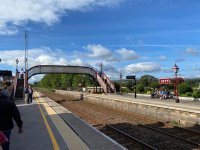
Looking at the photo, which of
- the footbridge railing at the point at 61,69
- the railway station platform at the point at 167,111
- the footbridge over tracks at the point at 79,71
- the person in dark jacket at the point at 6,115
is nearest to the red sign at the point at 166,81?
the footbridge over tracks at the point at 79,71

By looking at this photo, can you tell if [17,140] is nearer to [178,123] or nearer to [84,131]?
[84,131]

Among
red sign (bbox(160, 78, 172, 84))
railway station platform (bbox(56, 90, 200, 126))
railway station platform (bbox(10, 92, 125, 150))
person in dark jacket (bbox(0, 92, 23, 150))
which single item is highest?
red sign (bbox(160, 78, 172, 84))

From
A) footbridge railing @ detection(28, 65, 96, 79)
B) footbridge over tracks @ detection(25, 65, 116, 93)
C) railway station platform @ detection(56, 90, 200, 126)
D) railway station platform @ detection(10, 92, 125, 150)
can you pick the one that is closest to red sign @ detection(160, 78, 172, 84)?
footbridge over tracks @ detection(25, 65, 116, 93)

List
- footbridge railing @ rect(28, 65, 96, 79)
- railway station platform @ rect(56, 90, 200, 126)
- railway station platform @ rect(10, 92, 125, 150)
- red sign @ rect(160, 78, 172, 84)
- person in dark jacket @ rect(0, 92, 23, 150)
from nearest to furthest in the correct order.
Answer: person in dark jacket @ rect(0, 92, 23, 150), railway station platform @ rect(10, 92, 125, 150), railway station platform @ rect(56, 90, 200, 126), red sign @ rect(160, 78, 172, 84), footbridge railing @ rect(28, 65, 96, 79)

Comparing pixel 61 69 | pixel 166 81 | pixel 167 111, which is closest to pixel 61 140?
pixel 167 111

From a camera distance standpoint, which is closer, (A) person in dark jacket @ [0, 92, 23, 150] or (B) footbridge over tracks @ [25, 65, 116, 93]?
(A) person in dark jacket @ [0, 92, 23, 150]

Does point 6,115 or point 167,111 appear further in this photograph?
point 167,111

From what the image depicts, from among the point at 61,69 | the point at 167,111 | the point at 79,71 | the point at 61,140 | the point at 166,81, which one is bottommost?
the point at 61,140

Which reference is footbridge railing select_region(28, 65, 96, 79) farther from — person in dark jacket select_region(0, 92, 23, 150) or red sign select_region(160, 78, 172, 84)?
person in dark jacket select_region(0, 92, 23, 150)

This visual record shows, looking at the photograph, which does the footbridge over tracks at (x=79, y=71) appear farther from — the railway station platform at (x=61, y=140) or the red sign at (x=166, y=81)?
the railway station platform at (x=61, y=140)

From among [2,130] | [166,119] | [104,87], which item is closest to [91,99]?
[104,87]

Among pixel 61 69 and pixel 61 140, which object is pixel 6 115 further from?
pixel 61 69

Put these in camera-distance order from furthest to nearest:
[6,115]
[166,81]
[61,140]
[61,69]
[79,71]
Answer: [79,71], [61,69], [166,81], [61,140], [6,115]

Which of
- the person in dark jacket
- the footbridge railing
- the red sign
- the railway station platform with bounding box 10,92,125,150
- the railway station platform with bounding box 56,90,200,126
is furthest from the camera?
the footbridge railing
